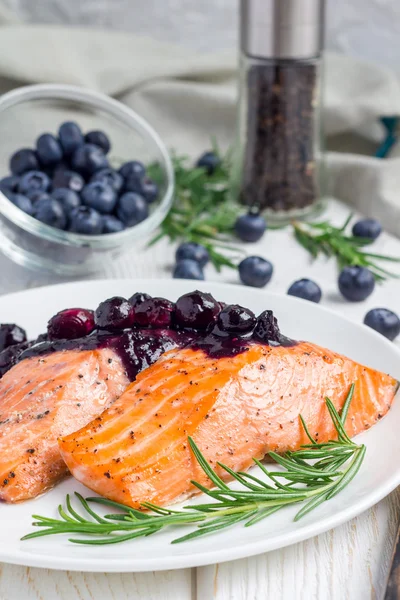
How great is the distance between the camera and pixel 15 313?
298 cm

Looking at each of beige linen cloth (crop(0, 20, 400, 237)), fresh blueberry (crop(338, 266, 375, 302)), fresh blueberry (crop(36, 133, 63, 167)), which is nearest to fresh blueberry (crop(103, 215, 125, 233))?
fresh blueberry (crop(36, 133, 63, 167))

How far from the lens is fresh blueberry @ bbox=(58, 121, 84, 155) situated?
159 inches

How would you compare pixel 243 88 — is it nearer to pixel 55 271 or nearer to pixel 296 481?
pixel 55 271

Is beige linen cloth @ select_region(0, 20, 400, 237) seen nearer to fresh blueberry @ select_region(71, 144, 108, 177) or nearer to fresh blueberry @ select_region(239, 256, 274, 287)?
fresh blueberry @ select_region(71, 144, 108, 177)

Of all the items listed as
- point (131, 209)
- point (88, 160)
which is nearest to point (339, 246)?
point (131, 209)

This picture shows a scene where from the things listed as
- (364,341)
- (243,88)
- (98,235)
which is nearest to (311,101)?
(243,88)

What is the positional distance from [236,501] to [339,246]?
219 centimetres

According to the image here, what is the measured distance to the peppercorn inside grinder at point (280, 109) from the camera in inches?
157

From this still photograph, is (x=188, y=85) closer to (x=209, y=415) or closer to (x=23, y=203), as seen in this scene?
(x=23, y=203)

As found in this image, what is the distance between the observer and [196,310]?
2.37 meters

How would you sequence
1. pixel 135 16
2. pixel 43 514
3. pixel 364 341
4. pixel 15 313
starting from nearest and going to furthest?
pixel 43 514 → pixel 364 341 → pixel 15 313 → pixel 135 16

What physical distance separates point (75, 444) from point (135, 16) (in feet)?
14.6

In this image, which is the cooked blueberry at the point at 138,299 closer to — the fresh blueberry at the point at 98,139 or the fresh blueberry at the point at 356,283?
the fresh blueberry at the point at 356,283

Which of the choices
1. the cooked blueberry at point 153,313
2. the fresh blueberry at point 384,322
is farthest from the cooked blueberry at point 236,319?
the fresh blueberry at point 384,322
